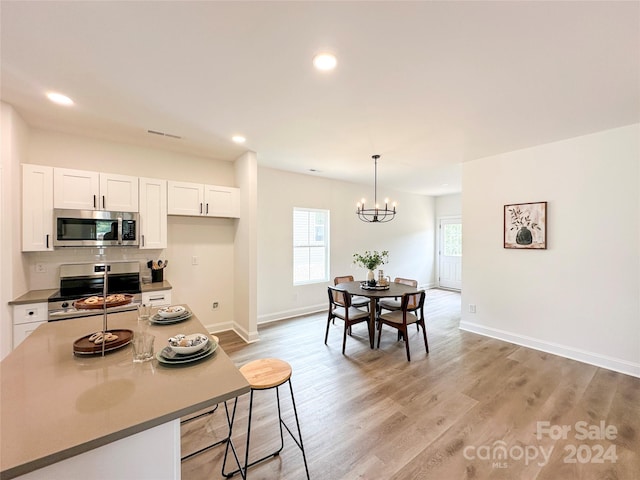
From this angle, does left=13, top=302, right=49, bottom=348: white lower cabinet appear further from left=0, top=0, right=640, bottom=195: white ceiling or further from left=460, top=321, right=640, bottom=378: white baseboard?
left=460, top=321, right=640, bottom=378: white baseboard

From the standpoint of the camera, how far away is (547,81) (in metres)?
A: 2.14

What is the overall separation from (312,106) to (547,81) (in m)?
1.95

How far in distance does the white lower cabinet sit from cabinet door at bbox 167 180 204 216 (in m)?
1.62

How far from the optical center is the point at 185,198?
12.3ft

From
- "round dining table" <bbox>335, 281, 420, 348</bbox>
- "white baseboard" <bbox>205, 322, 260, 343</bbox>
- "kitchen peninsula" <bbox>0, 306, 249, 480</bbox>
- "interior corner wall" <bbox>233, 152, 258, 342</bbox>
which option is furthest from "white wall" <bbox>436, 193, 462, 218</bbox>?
"kitchen peninsula" <bbox>0, 306, 249, 480</bbox>

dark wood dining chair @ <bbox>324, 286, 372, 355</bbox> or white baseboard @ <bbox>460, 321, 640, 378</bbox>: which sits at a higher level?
dark wood dining chair @ <bbox>324, 286, 372, 355</bbox>

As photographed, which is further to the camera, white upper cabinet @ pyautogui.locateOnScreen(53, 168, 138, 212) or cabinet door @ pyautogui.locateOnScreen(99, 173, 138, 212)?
cabinet door @ pyautogui.locateOnScreen(99, 173, 138, 212)

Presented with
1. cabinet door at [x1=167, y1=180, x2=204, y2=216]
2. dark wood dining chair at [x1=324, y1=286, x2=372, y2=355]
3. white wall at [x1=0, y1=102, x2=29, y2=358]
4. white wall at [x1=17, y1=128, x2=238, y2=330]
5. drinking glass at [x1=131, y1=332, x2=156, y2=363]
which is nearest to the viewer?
drinking glass at [x1=131, y1=332, x2=156, y2=363]

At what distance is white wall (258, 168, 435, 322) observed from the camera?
15.8ft

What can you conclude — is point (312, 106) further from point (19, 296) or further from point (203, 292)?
point (19, 296)

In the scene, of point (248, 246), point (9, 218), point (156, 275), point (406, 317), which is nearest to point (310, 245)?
point (248, 246)

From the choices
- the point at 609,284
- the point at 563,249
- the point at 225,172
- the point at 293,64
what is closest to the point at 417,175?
the point at 563,249

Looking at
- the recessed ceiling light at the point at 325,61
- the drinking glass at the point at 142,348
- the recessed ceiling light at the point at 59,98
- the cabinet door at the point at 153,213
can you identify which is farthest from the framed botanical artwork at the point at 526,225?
the recessed ceiling light at the point at 59,98

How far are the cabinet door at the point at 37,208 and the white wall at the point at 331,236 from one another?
8.66 feet
